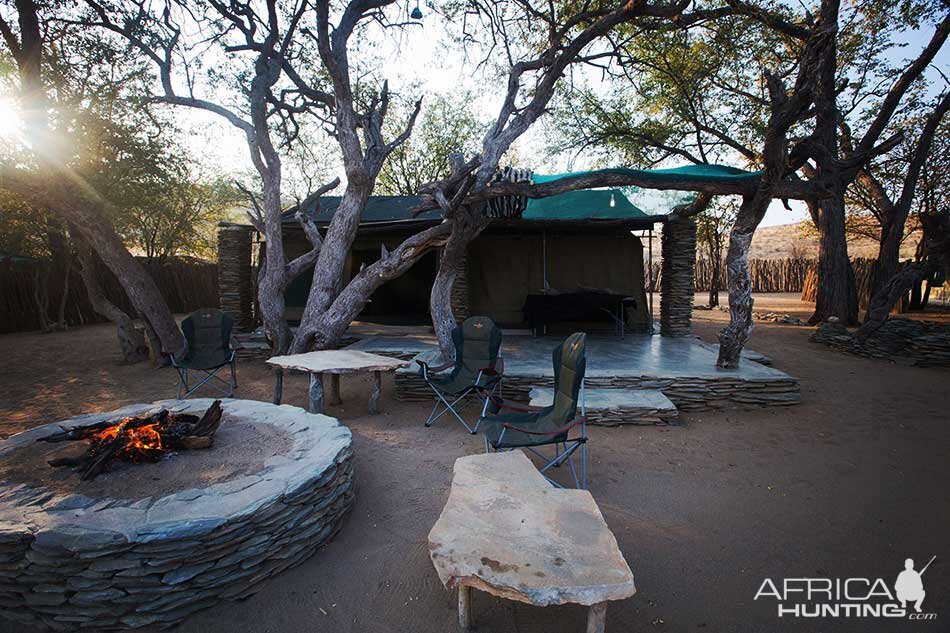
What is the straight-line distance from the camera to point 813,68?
14.1 feet

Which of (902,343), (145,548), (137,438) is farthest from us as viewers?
(902,343)

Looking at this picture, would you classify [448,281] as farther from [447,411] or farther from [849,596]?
[849,596]

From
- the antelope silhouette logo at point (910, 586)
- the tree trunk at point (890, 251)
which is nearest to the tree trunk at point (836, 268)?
the tree trunk at point (890, 251)

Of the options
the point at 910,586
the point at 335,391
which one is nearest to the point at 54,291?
the point at 335,391

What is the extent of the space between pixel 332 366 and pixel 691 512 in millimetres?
3185

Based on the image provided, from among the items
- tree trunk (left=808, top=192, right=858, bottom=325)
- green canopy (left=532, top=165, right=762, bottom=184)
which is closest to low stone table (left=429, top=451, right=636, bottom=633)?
green canopy (left=532, top=165, right=762, bottom=184)

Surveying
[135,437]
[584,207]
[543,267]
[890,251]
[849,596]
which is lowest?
[849,596]

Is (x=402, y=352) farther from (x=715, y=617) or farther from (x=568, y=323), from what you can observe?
(x=715, y=617)

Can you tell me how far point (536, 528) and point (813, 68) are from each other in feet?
15.7

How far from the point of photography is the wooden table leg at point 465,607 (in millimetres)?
1932

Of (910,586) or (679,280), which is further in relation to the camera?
(679,280)

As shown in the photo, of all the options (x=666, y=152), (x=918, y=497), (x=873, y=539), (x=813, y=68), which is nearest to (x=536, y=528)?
(x=873, y=539)

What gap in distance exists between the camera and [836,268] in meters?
10.8

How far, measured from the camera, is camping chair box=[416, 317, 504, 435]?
15.5 feet
